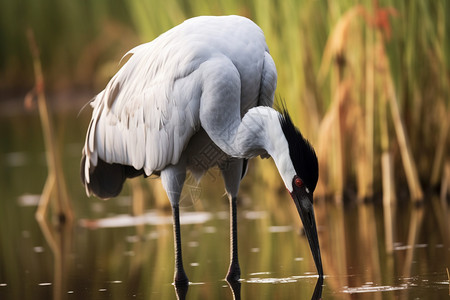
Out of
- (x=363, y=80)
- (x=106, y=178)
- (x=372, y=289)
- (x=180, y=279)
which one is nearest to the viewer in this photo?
(x=372, y=289)

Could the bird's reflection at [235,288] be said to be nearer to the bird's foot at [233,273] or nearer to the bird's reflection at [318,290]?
the bird's foot at [233,273]

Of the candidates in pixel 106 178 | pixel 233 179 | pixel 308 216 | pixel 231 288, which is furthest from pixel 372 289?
pixel 106 178

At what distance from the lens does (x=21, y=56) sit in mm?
21375

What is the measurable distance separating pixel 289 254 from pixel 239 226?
1.57 metres

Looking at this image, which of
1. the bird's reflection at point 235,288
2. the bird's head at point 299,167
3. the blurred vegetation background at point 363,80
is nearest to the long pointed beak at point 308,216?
the bird's head at point 299,167

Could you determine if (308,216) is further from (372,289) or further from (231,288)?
(231,288)

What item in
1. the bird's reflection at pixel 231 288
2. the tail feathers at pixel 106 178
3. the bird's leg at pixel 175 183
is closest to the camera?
the bird's reflection at pixel 231 288

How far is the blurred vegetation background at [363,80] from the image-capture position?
8.91 meters

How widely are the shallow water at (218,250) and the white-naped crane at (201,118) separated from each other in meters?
0.35

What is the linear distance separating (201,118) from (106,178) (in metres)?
1.35

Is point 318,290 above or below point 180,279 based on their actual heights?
below

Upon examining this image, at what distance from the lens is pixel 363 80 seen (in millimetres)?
9219

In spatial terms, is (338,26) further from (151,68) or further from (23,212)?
(23,212)

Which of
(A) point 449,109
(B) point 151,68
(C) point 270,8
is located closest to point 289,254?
(B) point 151,68
